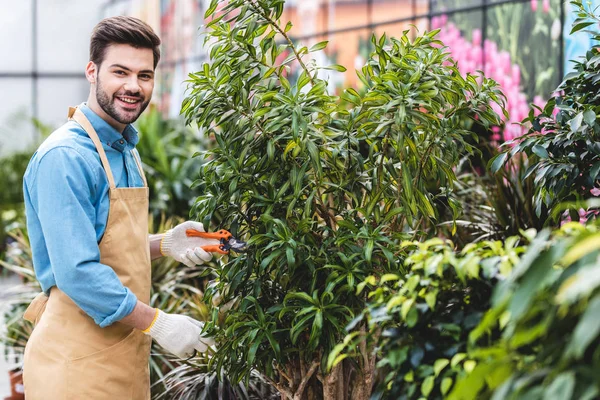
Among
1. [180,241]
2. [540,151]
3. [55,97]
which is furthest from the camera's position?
[55,97]

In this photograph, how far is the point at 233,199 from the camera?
2453 mm

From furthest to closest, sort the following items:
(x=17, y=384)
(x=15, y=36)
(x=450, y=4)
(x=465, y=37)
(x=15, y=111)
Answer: (x=15, y=36)
(x=15, y=111)
(x=450, y=4)
(x=465, y=37)
(x=17, y=384)

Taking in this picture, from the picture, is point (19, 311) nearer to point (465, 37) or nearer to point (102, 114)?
point (102, 114)

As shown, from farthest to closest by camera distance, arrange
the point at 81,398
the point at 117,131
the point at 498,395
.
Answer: the point at 117,131 → the point at 81,398 → the point at 498,395

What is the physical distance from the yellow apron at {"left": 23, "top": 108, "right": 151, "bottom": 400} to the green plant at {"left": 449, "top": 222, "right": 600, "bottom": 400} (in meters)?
1.39

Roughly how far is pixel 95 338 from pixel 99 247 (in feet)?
0.94

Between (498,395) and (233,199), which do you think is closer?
(498,395)

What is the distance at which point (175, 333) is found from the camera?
2.35m

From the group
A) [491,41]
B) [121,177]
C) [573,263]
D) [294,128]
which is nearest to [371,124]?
[294,128]

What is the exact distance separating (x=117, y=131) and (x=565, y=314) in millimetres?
1698

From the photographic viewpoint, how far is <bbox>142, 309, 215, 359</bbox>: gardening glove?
91.8 inches

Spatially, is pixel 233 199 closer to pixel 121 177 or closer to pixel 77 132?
pixel 121 177

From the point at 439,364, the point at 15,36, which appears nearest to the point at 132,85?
the point at 439,364

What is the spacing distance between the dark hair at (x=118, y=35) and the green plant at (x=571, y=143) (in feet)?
4.02
